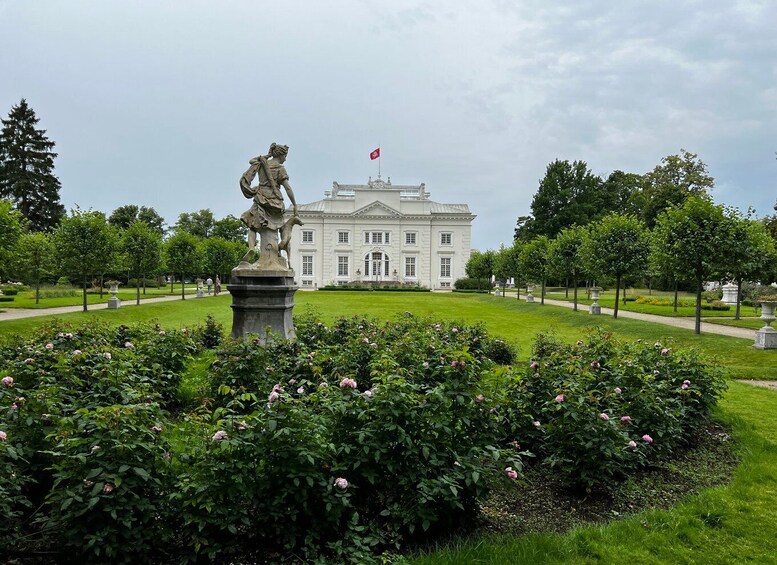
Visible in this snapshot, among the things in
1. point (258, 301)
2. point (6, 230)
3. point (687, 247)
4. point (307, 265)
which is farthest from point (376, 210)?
point (258, 301)

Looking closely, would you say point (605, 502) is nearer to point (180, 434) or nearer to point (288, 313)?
point (180, 434)

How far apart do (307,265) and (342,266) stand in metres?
4.60

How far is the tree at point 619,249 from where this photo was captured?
74.4ft

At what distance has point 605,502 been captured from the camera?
4254 millimetres

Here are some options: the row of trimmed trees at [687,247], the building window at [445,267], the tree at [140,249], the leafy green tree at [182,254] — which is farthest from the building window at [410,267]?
the row of trimmed trees at [687,247]

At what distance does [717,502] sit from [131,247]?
31719 millimetres

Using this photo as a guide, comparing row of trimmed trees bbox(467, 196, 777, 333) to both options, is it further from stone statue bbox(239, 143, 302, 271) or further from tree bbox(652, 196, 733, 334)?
stone statue bbox(239, 143, 302, 271)

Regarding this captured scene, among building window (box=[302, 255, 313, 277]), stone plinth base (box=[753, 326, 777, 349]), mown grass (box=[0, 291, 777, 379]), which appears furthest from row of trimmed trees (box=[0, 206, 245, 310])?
stone plinth base (box=[753, 326, 777, 349])

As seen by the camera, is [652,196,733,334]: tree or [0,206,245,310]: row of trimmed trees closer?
[652,196,733,334]: tree

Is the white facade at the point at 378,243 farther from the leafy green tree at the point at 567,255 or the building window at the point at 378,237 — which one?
the leafy green tree at the point at 567,255

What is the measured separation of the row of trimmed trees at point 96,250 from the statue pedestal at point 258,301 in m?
13.9

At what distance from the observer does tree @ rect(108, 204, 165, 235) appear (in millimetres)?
66744

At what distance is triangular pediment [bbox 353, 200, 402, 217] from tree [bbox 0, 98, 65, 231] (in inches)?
1308

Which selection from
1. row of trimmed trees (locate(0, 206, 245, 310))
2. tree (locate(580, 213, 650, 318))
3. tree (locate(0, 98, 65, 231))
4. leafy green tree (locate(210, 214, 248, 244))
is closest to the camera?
row of trimmed trees (locate(0, 206, 245, 310))
